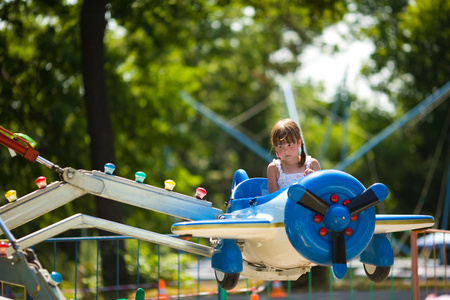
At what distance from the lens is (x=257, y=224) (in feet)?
13.1

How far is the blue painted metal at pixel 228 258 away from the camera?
4.18m

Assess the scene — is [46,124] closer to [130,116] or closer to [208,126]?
[130,116]

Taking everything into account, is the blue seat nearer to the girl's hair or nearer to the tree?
the girl's hair

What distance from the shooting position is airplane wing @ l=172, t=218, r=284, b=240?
13.0ft

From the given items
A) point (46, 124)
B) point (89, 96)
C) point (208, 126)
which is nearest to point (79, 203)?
point (46, 124)

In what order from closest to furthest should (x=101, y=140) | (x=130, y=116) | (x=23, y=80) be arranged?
(x=101, y=140), (x=23, y=80), (x=130, y=116)

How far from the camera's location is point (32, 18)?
43.7 feet

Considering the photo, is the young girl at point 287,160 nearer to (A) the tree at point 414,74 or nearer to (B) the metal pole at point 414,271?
(B) the metal pole at point 414,271

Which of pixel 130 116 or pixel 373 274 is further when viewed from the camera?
pixel 130 116

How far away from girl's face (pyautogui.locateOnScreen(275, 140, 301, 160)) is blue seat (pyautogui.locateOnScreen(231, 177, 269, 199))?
354mm

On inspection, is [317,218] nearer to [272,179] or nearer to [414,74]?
[272,179]

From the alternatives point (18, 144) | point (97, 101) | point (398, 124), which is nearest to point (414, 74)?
point (398, 124)

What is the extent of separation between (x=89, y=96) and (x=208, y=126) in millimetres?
19538

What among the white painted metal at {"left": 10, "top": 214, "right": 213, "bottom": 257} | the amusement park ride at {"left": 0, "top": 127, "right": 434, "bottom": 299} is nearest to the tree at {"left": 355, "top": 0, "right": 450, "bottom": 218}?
the amusement park ride at {"left": 0, "top": 127, "right": 434, "bottom": 299}
